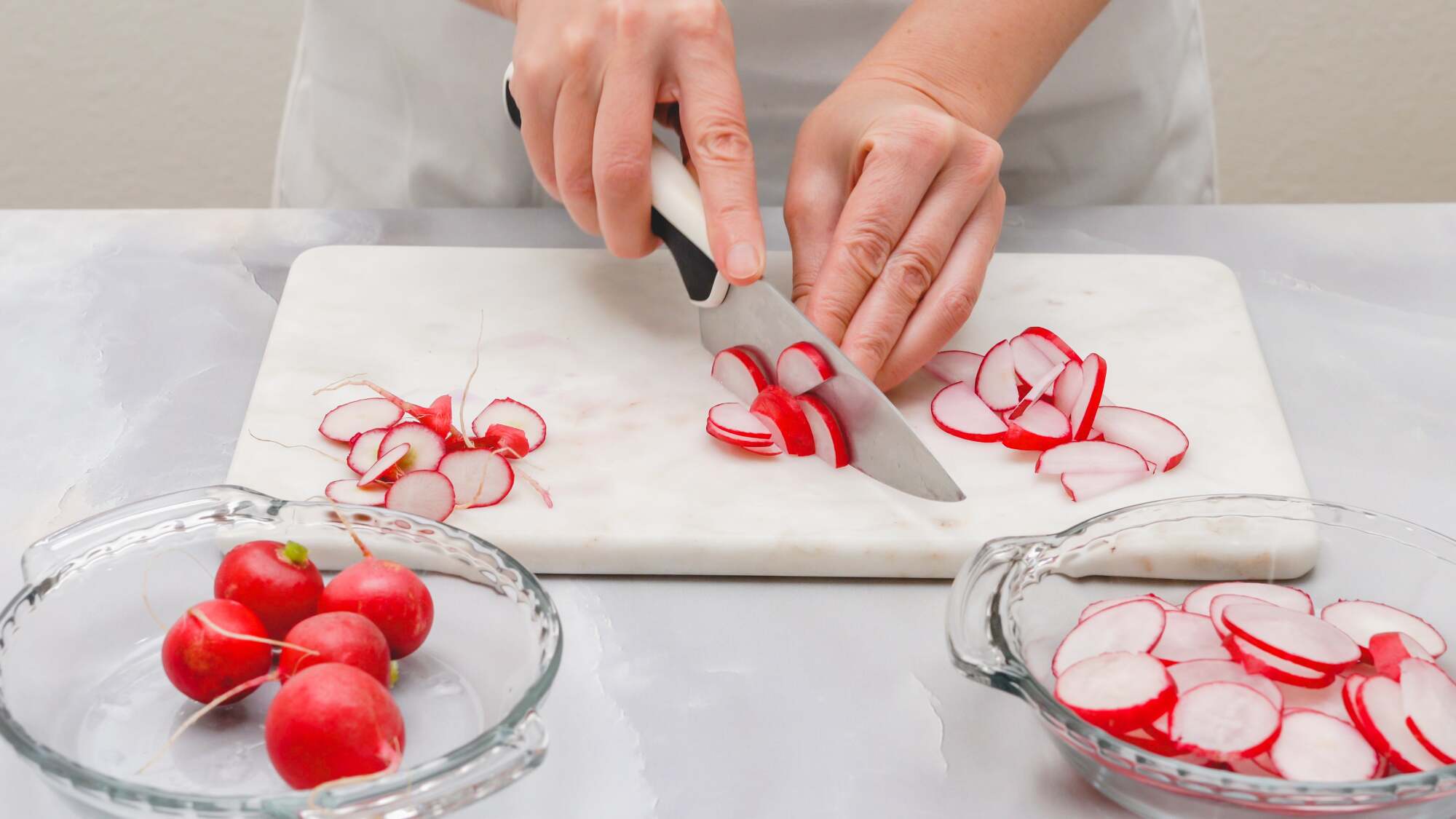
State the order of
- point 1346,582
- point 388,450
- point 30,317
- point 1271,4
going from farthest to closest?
point 1271,4 → point 30,317 → point 388,450 → point 1346,582

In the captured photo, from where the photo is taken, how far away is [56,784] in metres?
0.76

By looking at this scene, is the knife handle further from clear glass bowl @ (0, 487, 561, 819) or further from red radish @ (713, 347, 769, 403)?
clear glass bowl @ (0, 487, 561, 819)

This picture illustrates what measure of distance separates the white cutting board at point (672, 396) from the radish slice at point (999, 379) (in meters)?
0.06

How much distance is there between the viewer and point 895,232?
1339mm

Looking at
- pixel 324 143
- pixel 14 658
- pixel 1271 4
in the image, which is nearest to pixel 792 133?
pixel 324 143

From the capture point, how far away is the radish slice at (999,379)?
1.30m

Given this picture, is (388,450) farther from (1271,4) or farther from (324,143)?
(1271,4)

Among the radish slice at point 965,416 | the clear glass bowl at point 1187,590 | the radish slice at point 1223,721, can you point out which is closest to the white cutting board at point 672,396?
the radish slice at point 965,416

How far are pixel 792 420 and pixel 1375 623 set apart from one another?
509mm

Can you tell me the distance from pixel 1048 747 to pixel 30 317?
118 cm

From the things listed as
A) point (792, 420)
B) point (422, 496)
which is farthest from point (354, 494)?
point (792, 420)

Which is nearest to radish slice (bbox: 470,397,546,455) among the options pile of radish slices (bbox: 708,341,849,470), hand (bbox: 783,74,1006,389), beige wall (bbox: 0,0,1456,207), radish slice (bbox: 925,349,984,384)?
pile of radish slices (bbox: 708,341,849,470)

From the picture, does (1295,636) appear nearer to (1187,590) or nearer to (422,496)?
(1187,590)

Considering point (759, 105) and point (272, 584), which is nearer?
point (272, 584)
